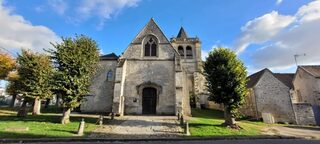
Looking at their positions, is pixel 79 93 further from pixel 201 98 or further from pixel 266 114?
pixel 201 98

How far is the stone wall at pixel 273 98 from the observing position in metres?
22.3

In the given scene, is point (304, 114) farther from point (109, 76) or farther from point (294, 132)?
point (109, 76)

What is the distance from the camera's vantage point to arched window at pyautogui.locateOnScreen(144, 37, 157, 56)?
887 inches

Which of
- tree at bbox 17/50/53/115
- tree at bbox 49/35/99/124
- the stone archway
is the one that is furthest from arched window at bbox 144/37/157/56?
tree at bbox 17/50/53/115

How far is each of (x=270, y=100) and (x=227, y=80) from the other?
37.4ft

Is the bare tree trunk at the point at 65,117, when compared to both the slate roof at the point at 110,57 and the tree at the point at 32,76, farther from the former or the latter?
the slate roof at the point at 110,57

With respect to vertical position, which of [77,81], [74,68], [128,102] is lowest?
[128,102]

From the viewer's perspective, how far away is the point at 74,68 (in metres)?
15.1

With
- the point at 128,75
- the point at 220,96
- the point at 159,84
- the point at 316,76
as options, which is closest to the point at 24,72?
the point at 128,75

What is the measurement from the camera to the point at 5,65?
2558 centimetres

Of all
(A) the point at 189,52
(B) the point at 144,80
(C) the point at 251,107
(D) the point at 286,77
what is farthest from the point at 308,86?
(A) the point at 189,52

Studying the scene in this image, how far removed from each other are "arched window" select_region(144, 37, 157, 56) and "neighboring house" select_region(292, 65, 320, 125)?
64.9 feet

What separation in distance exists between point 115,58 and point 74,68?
929cm

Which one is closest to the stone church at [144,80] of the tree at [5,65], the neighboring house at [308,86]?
the tree at [5,65]
